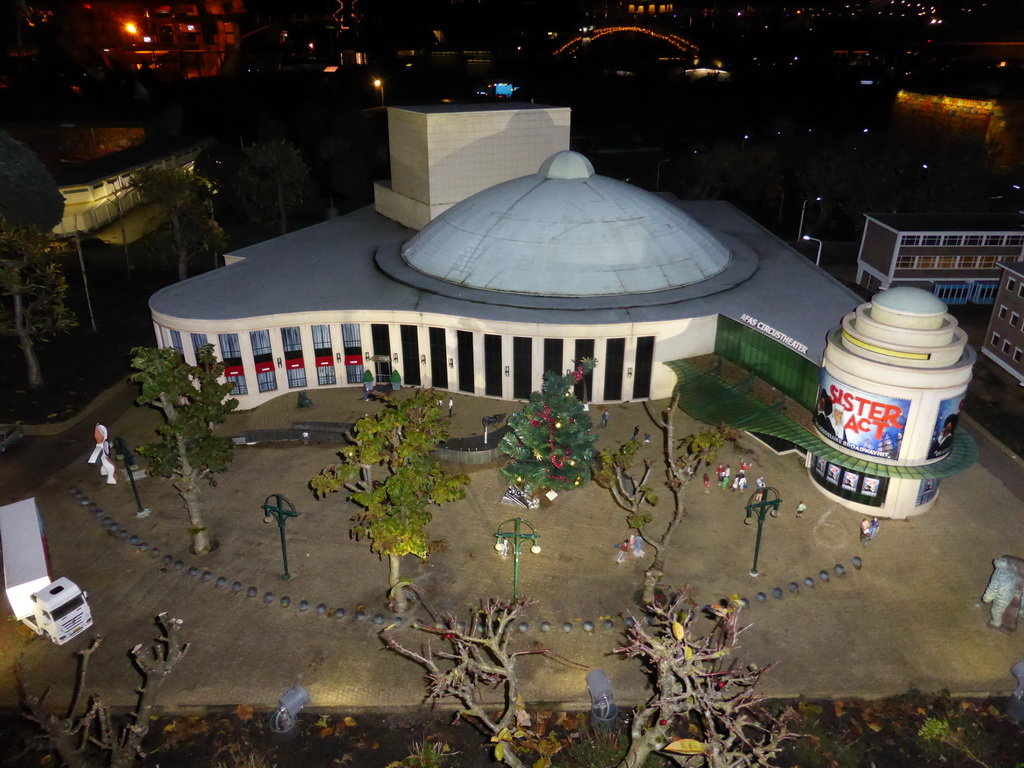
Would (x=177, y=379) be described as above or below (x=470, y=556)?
above

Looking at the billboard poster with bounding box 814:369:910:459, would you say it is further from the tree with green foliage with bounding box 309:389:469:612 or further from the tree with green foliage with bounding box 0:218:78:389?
the tree with green foliage with bounding box 0:218:78:389

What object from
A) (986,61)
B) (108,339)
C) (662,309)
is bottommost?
(108,339)

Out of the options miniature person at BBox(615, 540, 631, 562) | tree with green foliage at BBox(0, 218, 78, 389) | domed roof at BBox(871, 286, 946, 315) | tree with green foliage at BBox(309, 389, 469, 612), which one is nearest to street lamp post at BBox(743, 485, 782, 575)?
miniature person at BBox(615, 540, 631, 562)

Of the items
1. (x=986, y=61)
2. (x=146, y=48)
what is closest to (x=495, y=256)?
(x=146, y=48)

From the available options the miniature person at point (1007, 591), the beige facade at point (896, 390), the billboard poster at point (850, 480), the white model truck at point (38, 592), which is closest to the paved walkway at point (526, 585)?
the miniature person at point (1007, 591)

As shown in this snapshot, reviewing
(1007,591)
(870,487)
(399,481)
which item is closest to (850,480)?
(870,487)

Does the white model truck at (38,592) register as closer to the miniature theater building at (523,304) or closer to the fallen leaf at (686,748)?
the miniature theater building at (523,304)

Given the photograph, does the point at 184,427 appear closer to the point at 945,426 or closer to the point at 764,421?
the point at 764,421

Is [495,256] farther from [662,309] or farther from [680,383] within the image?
[680,383]
